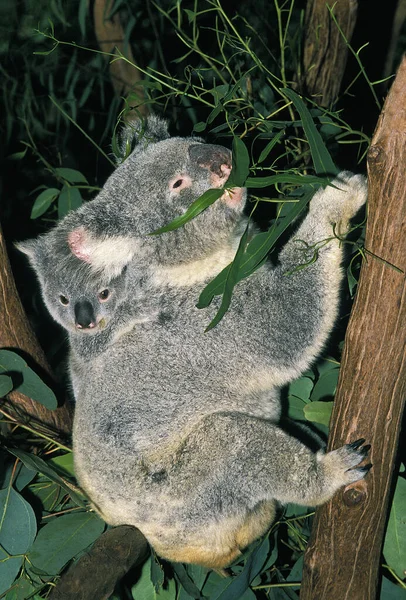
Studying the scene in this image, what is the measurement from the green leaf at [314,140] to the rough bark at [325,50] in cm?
147

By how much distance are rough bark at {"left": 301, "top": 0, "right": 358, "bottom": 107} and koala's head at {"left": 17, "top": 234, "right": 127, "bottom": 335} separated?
1.55 meters

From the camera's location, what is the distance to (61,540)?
2.35m

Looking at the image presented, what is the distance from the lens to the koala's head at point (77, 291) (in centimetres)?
212

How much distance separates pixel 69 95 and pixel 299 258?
6.57 feet

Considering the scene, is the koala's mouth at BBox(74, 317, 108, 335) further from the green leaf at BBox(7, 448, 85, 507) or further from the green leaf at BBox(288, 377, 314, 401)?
the green leaf at BBox(288, 377, 314, 401)

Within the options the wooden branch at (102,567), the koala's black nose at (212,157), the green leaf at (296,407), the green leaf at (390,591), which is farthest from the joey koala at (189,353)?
the green leaf at (390,591)

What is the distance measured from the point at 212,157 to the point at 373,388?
86cm

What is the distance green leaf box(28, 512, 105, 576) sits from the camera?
7.54 ft

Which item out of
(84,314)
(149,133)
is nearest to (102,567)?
(84,314)

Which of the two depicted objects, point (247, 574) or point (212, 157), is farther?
point (247, 574)

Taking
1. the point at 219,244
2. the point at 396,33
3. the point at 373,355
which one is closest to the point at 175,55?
the point at 396,33

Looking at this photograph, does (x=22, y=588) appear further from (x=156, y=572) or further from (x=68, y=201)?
(x=68, y=201)

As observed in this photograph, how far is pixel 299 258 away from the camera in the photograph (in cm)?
222

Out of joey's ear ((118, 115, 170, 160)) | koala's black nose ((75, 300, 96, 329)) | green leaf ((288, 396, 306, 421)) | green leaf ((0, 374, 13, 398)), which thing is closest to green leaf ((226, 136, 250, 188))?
koala's black nose ((75, 300, 96, 329))
